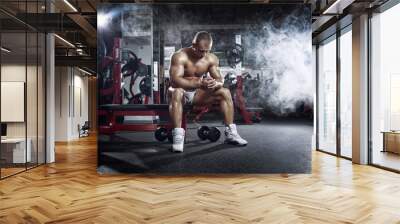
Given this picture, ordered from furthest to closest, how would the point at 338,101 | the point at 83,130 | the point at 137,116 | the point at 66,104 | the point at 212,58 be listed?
1. the point at 83,130
2. the point at 66,104
3. the point at 338,101
4. the point at 212,58
5. the point at 137,116

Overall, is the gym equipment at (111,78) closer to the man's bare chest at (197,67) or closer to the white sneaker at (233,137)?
the man's bare chest at (197,67)

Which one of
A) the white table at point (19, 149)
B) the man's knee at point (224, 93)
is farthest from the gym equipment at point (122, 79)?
the white table at point (19, 149)

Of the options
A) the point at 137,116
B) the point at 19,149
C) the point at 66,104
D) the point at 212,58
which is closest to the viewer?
the point at 137,116

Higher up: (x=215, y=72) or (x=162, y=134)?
(x=215, y=72)

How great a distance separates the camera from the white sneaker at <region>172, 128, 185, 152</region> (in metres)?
6.23

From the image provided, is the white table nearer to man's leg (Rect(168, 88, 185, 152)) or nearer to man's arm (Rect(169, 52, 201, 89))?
man's leg (Rect(168, 88, 185, 152))

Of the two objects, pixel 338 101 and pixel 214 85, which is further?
pixel 338 101

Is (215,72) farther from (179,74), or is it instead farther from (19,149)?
(19,149)

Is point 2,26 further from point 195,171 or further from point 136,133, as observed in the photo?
point 195,171

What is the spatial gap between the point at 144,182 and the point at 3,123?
2.95 m

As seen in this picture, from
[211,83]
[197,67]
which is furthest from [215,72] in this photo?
[197,67]

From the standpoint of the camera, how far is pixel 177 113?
6.23 meters

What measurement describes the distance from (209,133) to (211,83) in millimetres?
853

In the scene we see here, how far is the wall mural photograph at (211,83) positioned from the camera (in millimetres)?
6238
